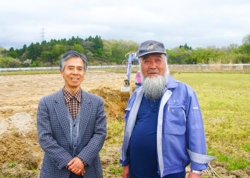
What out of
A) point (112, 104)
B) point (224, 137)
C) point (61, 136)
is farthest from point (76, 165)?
point (112, 104)

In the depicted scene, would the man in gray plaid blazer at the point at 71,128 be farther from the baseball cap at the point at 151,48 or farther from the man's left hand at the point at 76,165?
the baseball cap at the point at 151,48

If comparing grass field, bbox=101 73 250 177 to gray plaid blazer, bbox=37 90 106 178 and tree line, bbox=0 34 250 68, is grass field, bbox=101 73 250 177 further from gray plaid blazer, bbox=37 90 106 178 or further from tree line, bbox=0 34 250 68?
tree line, bbox=0 34 250 68

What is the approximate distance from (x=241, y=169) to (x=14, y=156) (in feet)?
13.4

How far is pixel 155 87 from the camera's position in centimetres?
265

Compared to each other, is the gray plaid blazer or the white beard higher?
the white beard

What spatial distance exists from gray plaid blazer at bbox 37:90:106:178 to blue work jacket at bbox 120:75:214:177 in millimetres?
612

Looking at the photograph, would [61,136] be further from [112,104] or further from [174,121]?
[112,104]

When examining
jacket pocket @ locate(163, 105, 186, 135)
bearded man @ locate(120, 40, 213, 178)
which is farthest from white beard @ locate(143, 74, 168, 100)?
jacket pocket @ locate(163, 105, 186, 135)

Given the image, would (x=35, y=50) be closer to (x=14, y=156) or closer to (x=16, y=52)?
(x=16, y=52)

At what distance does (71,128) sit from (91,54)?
66700 millimetres

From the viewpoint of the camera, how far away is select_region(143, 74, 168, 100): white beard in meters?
2.65

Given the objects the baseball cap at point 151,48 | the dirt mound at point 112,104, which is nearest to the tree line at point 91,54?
the dirt mound at point 112,104

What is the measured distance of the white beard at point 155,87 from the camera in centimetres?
265

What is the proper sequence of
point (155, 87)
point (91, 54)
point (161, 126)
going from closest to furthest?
point (161, 126) < point (155, 87) < point (91, 54)
